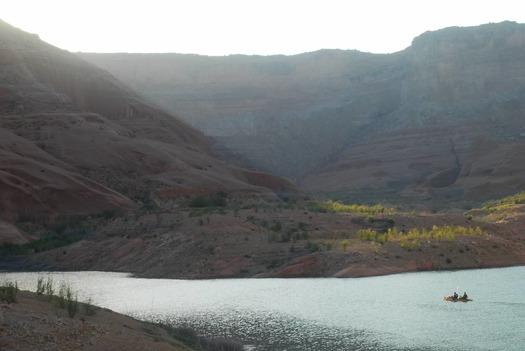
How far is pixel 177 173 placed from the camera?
73562 millimetres

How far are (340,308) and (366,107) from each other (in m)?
132

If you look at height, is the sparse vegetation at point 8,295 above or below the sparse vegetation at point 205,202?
below

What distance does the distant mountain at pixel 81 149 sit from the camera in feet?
200

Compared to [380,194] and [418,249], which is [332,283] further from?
[380,194]

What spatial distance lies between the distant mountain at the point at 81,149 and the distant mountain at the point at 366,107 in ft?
84.4

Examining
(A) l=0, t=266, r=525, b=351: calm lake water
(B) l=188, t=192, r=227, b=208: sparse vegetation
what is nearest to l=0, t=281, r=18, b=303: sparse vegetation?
(A) l=0, t=266, r=525, b=351: calm lake water

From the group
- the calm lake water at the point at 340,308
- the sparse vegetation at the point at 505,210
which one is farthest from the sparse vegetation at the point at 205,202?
the calm lake water at the point at 340,308

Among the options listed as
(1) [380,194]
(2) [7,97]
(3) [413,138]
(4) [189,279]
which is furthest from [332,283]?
(3) [413,138]

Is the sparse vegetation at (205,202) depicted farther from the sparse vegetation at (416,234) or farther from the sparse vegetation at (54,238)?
the sparse vegetation at (416,234)

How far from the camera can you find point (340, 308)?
27.1 metres

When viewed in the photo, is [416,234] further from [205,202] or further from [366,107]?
[366,107]

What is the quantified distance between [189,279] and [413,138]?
98828mm

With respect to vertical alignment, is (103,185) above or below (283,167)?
below

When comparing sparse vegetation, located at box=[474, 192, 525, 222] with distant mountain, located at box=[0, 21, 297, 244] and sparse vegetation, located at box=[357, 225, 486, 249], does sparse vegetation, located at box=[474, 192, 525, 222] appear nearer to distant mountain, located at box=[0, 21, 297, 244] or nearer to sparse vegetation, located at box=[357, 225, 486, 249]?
sparse vegetation, located at box=[357, 225, 486, 249]
